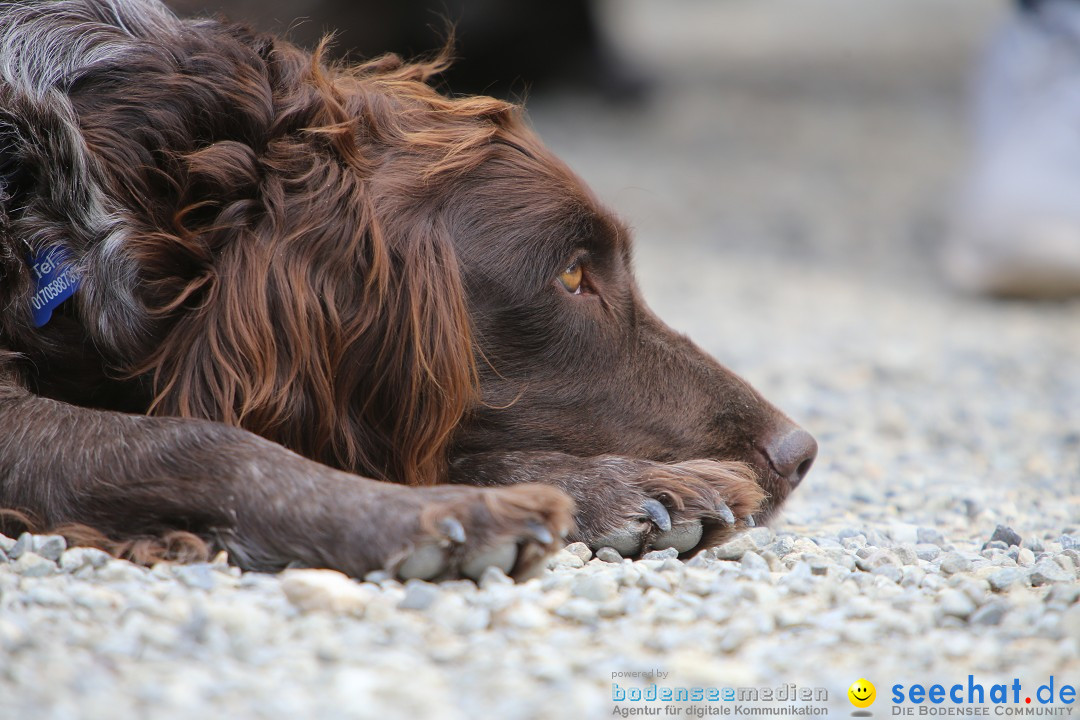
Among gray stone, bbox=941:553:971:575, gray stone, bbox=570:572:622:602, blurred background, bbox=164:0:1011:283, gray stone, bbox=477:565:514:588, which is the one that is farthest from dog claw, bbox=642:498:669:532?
blurred background, bbox=164:0:1011:283

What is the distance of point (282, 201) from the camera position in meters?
2.62

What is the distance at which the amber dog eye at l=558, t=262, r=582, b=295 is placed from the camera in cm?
292

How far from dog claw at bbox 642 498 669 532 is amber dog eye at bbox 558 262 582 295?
2.19 feet

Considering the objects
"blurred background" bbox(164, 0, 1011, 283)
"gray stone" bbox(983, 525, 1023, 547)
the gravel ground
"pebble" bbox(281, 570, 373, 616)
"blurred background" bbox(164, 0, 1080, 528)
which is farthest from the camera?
"blurred background" bbox(164, 0, 1011, 283)

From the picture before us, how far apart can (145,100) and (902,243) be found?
632 cm

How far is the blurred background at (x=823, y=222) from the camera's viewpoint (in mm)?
4059

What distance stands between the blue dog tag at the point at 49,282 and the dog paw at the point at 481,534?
3.32 feet

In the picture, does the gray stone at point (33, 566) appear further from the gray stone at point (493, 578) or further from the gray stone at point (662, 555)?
the gray stone at point (662, 555)

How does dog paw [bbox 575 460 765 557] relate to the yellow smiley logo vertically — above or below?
below

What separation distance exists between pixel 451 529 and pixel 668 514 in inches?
25.5

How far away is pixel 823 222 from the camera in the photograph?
327 inches

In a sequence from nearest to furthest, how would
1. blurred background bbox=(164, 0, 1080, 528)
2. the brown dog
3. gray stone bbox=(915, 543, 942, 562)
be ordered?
the brown dog
gray stone bbox=(915, 543, 942, 562)
blurred background bbox=(164, 0, 1080, 528)

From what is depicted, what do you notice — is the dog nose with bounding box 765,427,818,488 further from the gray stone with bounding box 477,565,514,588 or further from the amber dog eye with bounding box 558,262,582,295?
the gray stone with bounding box 477,565,514,588

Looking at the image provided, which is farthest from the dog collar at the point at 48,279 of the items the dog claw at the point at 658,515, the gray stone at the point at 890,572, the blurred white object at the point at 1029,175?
the blurred white object at the point at 1029,175
